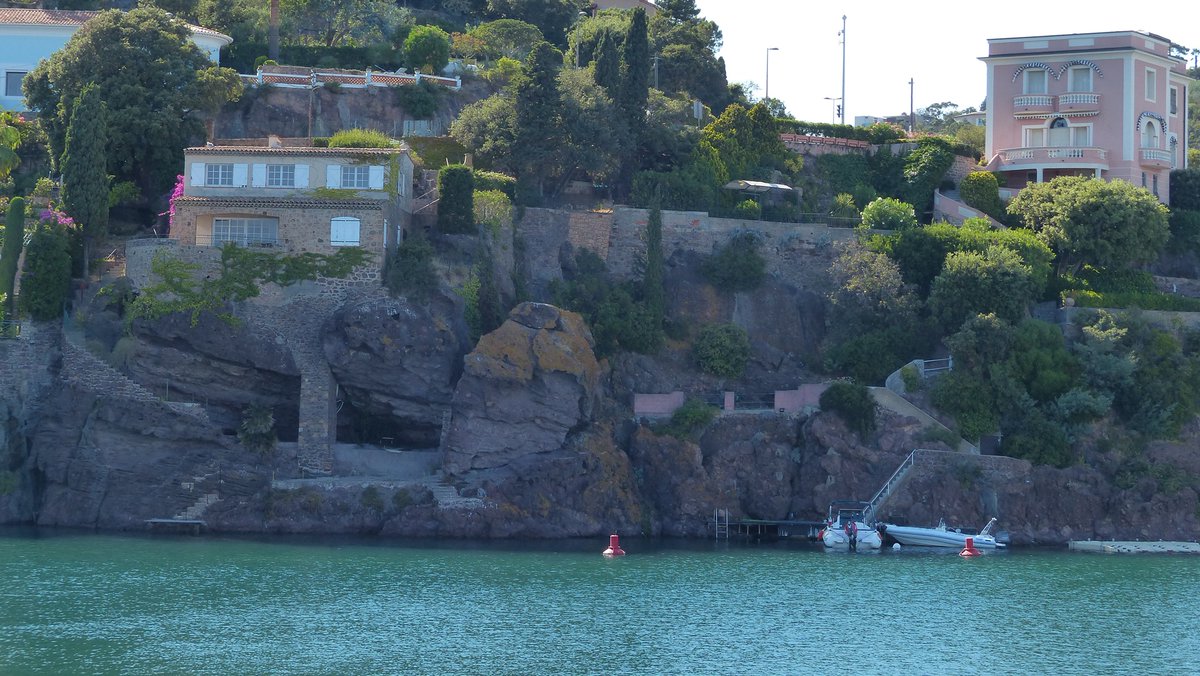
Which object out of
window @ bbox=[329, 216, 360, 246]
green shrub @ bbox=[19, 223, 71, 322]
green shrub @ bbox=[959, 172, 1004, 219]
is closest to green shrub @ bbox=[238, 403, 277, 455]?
window @ bbox=[329, 216, 360, 246]

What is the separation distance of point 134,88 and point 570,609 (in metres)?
32.4

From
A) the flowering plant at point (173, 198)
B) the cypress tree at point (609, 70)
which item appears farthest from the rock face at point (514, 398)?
the cypress tree at point (609, 70)

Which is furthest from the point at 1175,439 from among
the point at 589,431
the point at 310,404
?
the point at 310,404

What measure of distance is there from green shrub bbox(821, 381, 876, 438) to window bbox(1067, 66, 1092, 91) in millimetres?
24986

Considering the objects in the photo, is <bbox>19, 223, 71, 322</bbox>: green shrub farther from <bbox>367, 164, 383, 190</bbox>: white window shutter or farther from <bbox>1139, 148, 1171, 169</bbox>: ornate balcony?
<bbox>1139, 148, 1171, 169</bbox>: ornate balcony

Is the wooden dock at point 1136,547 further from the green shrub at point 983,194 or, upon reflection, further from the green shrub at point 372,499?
the green shrub at point 372,499

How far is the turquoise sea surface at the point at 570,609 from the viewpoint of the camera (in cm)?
4341

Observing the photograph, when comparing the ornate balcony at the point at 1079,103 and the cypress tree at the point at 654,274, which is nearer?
the cypress tree at the point at 654,274

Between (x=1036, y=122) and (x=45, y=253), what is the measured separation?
45.9 metres

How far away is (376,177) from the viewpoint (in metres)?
65.3

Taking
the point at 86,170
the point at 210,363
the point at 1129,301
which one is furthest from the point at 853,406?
the point at 86,170

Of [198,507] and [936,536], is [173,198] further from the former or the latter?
[936,536]

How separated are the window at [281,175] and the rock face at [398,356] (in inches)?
221

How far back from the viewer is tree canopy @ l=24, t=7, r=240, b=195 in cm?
6969
